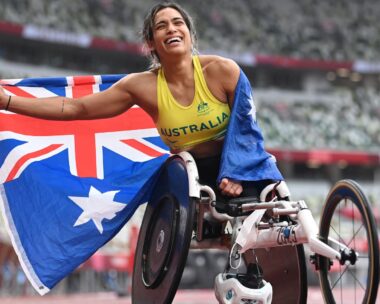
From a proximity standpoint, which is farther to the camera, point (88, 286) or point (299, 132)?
point (299, 132)

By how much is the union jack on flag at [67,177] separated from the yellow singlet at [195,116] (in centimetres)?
42

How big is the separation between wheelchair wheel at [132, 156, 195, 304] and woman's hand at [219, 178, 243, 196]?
0.18 metres

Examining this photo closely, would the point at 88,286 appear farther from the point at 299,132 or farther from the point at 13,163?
the point at 299,132

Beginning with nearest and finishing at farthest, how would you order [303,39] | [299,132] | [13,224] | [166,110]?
[166,110] < [13,224] < [299,132] < [303,39]

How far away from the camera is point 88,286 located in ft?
54.7

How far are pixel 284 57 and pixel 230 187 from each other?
35.1 metres

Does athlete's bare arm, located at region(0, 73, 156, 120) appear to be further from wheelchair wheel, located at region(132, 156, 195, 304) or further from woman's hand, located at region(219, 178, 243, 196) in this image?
woman's hand, located at region(219, 178, 243, 196)

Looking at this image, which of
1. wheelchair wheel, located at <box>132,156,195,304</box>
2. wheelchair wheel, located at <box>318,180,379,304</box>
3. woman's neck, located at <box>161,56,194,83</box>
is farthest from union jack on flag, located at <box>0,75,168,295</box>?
wheelchair wheel, located at <box>318,180,379,304</box>

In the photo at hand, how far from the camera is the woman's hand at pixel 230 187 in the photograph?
4105mm

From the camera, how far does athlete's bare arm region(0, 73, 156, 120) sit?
4477 millimetres

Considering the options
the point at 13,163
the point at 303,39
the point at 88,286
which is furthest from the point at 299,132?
the point at 13,163

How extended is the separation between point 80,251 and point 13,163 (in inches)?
31.8

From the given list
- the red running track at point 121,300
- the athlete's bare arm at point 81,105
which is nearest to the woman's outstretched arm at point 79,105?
the athlete's bare arm at point 81,105

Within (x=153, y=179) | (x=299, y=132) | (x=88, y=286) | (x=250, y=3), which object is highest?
(x=250, y=3)
